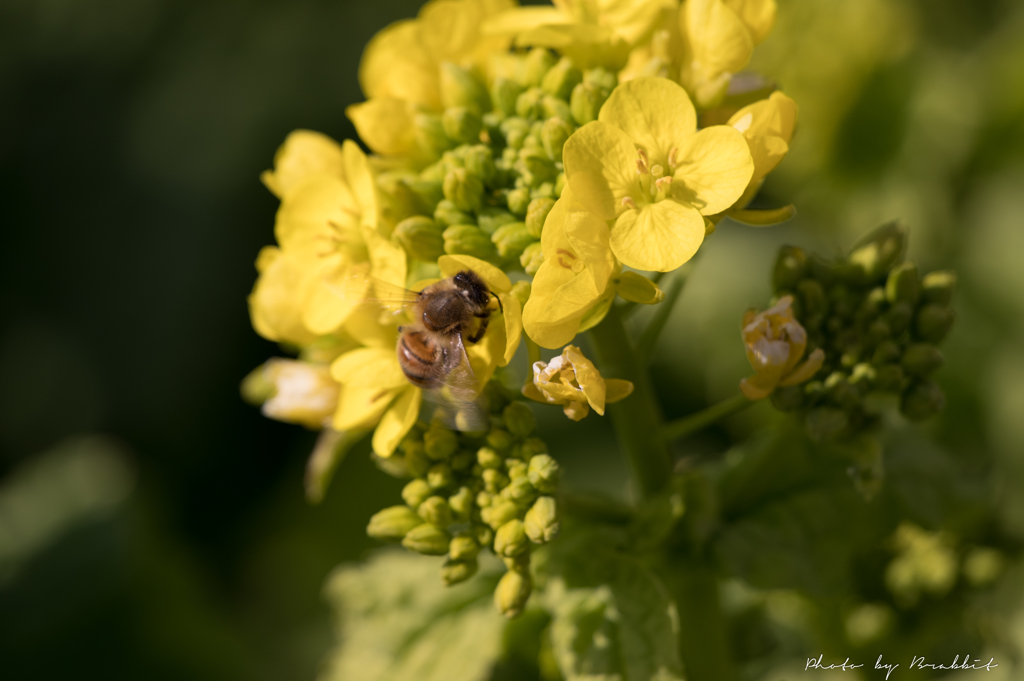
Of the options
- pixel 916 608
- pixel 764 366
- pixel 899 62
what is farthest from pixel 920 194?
pixel 764 366

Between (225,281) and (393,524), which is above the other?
(393,524)

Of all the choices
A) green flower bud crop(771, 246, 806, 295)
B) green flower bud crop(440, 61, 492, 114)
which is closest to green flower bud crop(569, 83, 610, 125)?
green flower bud crop(440, 61, 492, 114)

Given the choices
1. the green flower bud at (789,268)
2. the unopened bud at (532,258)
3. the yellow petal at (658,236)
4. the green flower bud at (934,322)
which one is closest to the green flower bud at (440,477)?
the unopened bud at (532,258)

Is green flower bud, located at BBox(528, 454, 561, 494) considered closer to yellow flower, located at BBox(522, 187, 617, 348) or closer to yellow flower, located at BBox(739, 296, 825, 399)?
yellow flower, located at BBox(522, 187, 617, 348)

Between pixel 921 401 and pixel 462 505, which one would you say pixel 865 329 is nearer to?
pixel 921 401

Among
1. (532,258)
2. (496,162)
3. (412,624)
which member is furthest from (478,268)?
(412,624)

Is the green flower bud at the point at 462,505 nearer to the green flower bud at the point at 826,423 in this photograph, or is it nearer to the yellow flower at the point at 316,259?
the yellow flower at the point at 316,259
